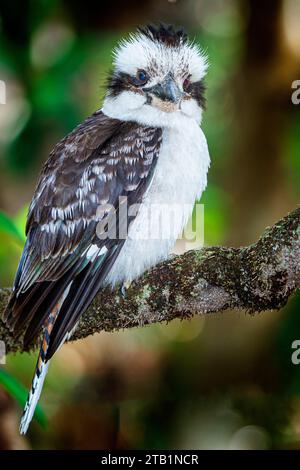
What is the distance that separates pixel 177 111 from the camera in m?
2.27

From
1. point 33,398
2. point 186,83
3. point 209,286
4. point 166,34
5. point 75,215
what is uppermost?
point 166,34

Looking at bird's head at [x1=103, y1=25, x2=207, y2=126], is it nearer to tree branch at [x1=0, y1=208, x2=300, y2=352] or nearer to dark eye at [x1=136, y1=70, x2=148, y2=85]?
dark eye at [x1=136, y1=70, x2=148, y2=85]

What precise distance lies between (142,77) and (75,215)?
514 millimetres

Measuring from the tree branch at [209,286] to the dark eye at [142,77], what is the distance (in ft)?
1.96

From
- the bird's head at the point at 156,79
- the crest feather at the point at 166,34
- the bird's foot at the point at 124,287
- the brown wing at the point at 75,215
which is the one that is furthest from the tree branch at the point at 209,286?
the crest feather at the point at 166,34

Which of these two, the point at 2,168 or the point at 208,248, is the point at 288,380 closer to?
the point at 208,248

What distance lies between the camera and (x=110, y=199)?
208 cm

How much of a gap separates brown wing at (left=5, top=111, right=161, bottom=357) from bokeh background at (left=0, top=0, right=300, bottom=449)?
2.35ft

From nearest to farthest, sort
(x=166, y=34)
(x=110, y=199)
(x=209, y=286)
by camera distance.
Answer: (x=209, y=286)
(x=110, y=199)
(x=166, y=34)

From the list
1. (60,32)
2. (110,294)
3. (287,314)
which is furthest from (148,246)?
(60,32)

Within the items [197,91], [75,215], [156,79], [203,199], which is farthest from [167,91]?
[203,199]

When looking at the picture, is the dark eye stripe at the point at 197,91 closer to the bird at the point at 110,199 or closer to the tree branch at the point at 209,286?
the bird at the point at 110,199

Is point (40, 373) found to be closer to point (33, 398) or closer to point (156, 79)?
point (33, 398)

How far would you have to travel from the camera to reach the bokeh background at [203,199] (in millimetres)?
2959
